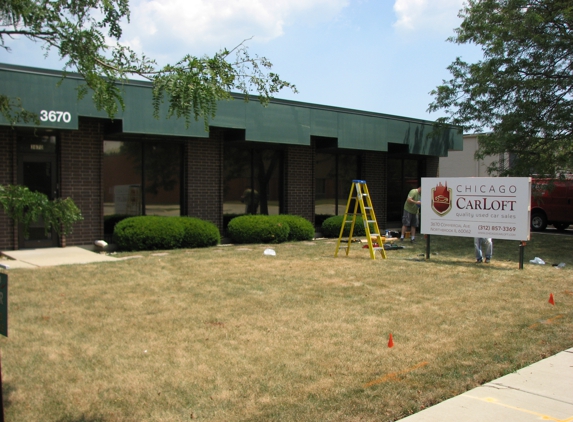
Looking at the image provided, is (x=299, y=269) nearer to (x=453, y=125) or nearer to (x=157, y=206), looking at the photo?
(x=157, y=206)

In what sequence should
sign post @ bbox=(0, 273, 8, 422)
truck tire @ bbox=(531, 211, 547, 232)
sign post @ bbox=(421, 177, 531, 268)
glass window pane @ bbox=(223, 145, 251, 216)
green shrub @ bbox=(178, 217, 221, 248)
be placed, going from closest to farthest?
sign post @ bbox=(0, 273, 8, 422) → sign post @ bbox=(421, 177, 531, 268) → green shrub @ bbox=(178, 217, 221, 248) → glass window pane @ bbox=(223, 145, 251, 216) → truck tire @ bbox=(531, 211, 547, 232)

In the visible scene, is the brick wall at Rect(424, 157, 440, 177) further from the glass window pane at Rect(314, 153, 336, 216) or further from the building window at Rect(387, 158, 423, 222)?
the glass window pane at Rect(314, 153, 336, 216)

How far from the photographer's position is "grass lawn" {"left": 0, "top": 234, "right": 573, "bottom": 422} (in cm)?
486

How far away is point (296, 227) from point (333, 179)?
391 cm

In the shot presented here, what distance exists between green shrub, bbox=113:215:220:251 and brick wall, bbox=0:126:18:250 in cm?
238

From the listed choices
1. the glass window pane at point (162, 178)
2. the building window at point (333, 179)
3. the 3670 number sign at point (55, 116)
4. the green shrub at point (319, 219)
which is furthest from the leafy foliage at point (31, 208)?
the green shrub at point (319, 219)

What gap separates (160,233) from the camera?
46.9 ft

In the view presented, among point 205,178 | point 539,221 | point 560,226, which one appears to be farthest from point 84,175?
point 560,226

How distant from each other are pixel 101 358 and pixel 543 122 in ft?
49.1

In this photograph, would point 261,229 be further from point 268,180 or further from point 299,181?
point 299,181

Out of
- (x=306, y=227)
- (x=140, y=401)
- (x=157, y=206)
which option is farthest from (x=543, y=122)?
(x=140, y=401)

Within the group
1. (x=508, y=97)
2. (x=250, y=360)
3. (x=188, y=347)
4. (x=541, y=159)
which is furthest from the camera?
(x=508, y=97)

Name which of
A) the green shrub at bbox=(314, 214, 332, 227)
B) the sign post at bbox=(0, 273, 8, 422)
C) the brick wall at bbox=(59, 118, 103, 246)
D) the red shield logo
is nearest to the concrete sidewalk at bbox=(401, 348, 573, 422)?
the sign post at bbox=(0, 273, 8, 422)

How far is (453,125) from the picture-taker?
20.6 m
